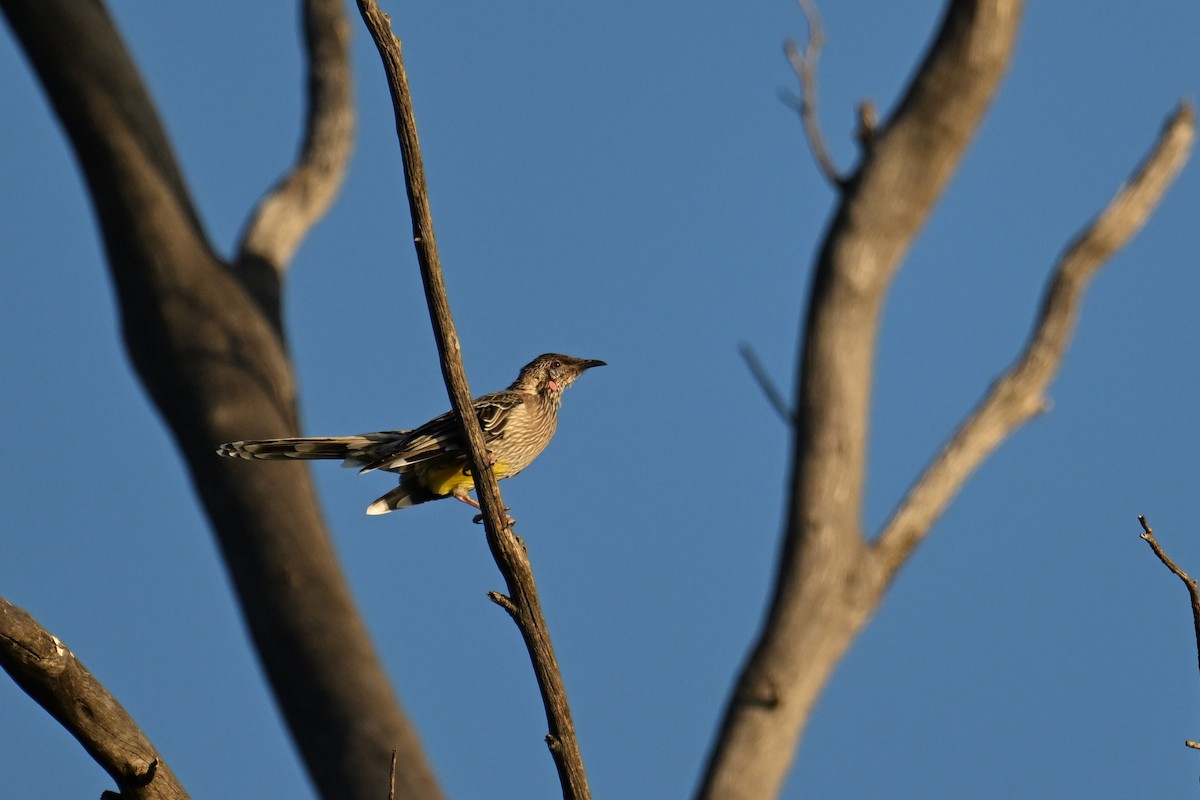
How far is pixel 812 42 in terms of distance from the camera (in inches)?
387

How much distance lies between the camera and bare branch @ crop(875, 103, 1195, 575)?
9.44 meters

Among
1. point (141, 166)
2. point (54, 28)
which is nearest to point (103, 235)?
point (141, 166)

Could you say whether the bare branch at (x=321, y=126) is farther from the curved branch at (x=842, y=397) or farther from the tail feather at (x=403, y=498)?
the tail feather at (x=403, y=498)

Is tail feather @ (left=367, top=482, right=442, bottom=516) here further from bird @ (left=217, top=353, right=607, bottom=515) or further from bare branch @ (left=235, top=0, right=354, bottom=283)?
bare branch @ (left=235, top=0, right=354, bottom=283)

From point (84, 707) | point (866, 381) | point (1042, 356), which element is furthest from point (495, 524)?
point (1042, 356)

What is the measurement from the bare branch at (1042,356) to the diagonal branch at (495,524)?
5602 mm

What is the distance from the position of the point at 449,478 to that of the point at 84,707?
107 inches

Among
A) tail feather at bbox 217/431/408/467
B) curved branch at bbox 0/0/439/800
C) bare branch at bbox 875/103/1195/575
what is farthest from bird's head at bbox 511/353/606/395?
bare branch at bbox 875/103/1195/575

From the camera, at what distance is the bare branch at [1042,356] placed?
31.0 feet

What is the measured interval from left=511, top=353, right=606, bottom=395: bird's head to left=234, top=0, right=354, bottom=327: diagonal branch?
4.07 meters

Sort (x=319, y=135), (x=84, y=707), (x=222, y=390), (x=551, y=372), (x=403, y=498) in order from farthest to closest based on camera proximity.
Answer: (x=319, y=135), (x=222, y=390), (x=551, y=372), (x=403, y=498), (x=84, y=707)

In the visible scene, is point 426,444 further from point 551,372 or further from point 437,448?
point 551,372

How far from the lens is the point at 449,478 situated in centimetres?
616

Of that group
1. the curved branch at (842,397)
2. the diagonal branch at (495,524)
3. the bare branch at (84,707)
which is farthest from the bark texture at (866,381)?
the bare branch at (84,707)
